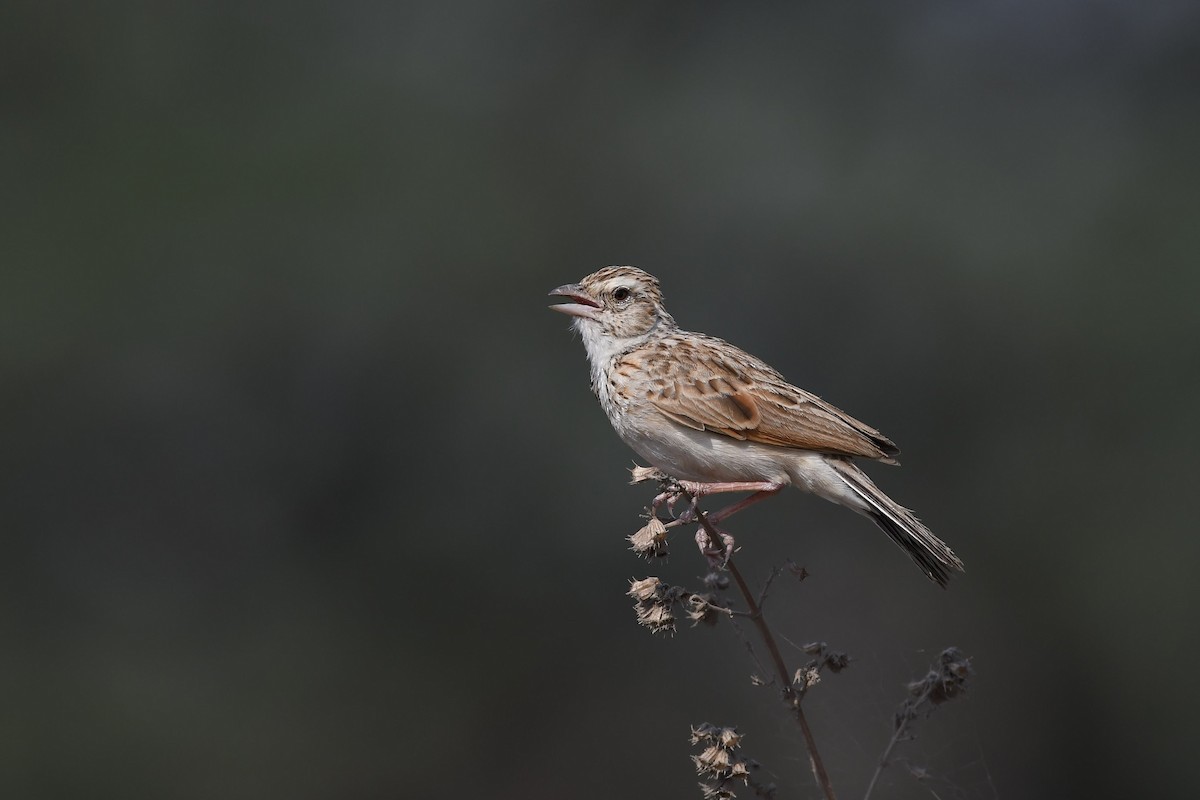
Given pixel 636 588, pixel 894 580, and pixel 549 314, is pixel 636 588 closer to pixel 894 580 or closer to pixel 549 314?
pixel 894 580

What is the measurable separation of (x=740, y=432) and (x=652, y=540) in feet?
3.66

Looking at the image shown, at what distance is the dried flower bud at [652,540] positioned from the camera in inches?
126

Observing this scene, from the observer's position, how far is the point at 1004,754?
9695mm

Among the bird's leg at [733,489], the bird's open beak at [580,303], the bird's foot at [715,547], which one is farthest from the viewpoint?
the bird's open beak at [580,303]

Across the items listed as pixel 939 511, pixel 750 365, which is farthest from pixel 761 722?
pixel 750 365

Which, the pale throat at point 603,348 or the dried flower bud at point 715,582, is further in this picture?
the pale throat at point 603,348

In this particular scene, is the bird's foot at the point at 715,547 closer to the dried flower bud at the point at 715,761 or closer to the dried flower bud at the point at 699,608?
the dried flower bud at the point at 699,608

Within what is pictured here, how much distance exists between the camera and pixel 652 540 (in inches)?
126

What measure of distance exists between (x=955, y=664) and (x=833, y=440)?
115 cm

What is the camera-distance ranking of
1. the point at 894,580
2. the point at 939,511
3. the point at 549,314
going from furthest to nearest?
1. the point at 549,314
2. the point at 939,511
3. the point at 894,580

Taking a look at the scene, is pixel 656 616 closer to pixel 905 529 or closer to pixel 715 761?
pixel 715 761

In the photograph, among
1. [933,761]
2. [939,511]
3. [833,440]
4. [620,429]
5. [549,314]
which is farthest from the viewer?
[549,314]

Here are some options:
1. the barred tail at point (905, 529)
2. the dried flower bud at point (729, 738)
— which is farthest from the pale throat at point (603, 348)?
the dried flower bud at point (729, 738)

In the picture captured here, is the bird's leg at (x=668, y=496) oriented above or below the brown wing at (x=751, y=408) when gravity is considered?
below
